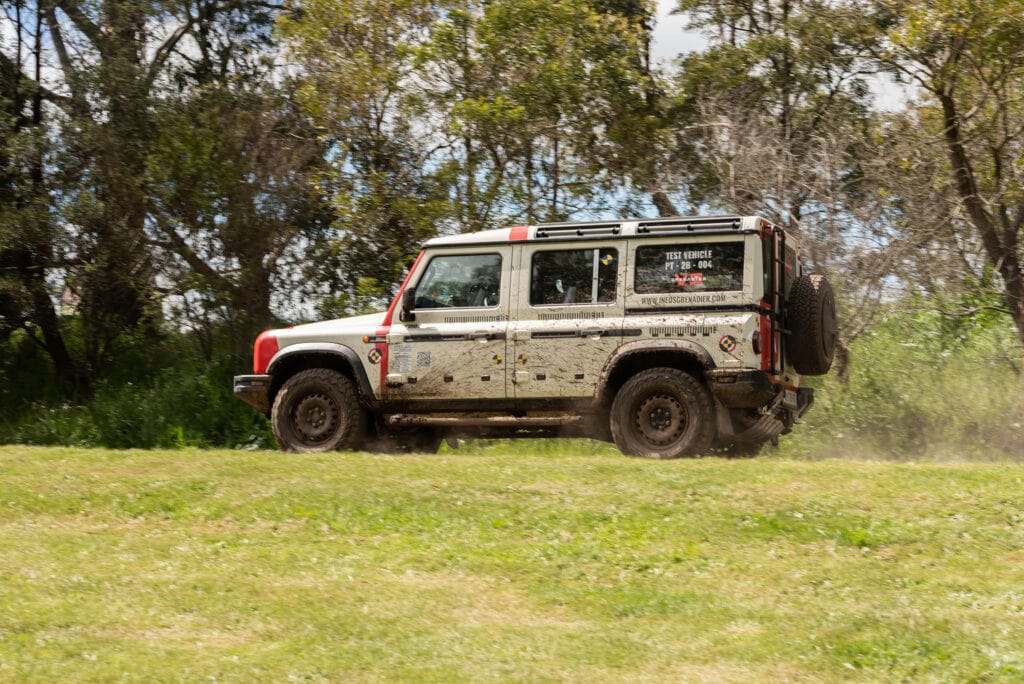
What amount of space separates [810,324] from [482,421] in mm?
3106

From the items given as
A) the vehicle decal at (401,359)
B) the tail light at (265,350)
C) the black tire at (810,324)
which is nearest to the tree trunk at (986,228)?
the black tire at (810,324)

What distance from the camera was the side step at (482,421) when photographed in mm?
11094

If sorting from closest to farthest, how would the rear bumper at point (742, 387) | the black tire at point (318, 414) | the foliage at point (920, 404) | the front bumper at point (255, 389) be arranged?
the rear bumper at point (742, 387) → the black tire at point (318, 414) → the front bumper at point (255, 389) → the foliage at point (920, 404)

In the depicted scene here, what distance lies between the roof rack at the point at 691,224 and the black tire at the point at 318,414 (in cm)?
328

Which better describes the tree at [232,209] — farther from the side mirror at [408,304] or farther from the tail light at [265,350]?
the side mirror at [408,304]

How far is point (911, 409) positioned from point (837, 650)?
848cm

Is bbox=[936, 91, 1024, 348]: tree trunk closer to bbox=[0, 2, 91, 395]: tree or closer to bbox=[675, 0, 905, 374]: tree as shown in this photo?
bbox=[675, 0, 905, 374]: tree

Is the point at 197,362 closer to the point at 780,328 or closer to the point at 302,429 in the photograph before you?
the point at 302,429

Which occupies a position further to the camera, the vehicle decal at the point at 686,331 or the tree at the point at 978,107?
the tree at the point at 978,107

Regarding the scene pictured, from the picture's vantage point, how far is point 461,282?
11305 millimetres

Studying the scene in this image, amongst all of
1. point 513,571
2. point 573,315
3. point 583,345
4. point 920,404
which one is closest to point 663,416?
point 583,345

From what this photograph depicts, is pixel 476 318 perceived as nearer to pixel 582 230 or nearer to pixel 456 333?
pixel 456 333

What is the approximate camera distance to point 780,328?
1062 cm

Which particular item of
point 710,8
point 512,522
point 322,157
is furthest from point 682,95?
point 512,522
